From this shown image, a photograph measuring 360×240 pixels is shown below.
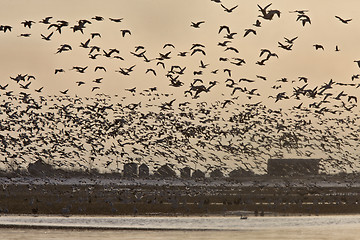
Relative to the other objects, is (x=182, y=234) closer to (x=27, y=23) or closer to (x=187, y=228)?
(x=187, y=228)

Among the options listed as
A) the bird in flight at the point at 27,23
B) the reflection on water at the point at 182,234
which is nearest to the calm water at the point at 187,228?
the reflection on water at the point at 182,234

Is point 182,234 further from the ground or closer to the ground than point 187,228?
closer to the ground

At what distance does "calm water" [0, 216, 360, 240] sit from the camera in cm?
6412

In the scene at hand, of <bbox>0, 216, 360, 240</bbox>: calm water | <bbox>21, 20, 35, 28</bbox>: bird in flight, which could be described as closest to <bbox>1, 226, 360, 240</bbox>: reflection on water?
<bbox>0, 216, 360, 240</bbox>: calm water

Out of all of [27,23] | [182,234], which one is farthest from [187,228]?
[27,23]

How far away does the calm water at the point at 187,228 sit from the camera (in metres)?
64.1

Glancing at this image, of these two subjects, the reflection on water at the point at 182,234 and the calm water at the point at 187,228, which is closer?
the reflection on water at the point at 182,234

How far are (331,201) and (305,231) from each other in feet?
157

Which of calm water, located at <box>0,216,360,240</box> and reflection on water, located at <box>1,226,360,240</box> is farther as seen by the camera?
calm water, located at <box>0,216,360,240</box>

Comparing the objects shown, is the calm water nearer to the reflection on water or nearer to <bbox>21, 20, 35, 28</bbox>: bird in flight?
the reflection on water

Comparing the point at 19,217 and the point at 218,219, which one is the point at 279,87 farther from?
the point at 19,217

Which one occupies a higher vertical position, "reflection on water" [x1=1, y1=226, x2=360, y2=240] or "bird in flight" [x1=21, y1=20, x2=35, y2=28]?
"bird in flight" [x1=21, y1=20, x2=35, y2=28]

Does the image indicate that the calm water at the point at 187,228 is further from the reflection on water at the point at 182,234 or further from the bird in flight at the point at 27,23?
the bird in flight at the point at 27,23

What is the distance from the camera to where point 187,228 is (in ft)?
231
